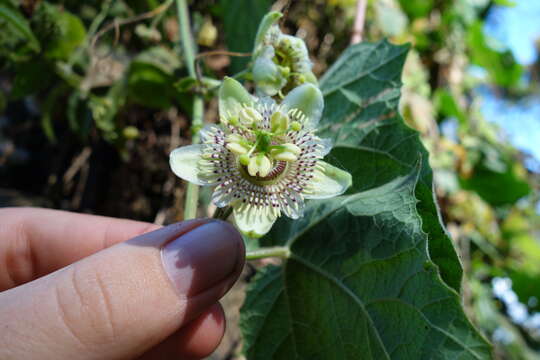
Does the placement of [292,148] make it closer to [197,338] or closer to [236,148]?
[236,148]

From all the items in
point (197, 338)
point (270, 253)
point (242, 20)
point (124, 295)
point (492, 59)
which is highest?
point (242, 20)

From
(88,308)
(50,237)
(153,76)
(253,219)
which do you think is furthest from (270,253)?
(153,76)

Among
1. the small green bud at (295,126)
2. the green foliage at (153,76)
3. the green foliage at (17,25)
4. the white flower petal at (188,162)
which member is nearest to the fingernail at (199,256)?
the white flower petal at (188,162)

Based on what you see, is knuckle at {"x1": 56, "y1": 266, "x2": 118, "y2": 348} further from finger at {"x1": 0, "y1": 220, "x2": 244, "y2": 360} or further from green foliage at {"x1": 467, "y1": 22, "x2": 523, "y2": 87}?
green foliage at {"x1": 467, "y1": 22, "x2": 523, "y2": 87}

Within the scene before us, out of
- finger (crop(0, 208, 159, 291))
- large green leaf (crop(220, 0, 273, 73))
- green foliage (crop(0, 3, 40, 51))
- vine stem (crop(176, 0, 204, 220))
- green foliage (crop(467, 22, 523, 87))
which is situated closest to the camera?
vine stem (crop(176, 0, 204, 220))

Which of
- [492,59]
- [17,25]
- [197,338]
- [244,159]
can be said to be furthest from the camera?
[492,59]

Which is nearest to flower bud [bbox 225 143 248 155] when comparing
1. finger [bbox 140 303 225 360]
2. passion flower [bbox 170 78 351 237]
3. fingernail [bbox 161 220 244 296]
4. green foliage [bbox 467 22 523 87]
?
passion flower [bbox 170 78 351 237]

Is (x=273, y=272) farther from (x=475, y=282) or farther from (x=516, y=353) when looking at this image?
(x=516, y=353)
